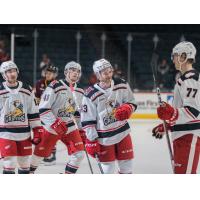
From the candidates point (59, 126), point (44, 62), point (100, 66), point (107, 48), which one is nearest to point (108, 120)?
point (100, 66)

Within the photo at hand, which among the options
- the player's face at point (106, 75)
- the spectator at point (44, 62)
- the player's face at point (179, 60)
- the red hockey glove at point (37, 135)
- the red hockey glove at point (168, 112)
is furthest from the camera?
the spectator at point (44, 62)

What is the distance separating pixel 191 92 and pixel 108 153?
69cm

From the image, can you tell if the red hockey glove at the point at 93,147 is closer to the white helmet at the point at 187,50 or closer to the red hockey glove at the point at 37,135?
the red hockey glove at the point at 37,135

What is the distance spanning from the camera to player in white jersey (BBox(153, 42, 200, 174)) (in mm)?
2553

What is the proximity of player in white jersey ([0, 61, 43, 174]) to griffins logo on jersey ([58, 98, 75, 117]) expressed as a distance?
7.3 inches

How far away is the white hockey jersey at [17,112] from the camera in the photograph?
3092 millimetres

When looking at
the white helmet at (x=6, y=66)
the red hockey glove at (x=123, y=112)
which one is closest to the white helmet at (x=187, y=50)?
the red hockey glove at (x=123, y=112)

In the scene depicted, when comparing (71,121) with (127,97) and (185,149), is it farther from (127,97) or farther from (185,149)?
(185,149)

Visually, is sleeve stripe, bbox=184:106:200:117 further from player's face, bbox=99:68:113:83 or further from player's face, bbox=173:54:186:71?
player's face, bbox=99:68:113:83

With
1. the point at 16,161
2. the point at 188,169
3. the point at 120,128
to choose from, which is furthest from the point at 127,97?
the point at 16,161

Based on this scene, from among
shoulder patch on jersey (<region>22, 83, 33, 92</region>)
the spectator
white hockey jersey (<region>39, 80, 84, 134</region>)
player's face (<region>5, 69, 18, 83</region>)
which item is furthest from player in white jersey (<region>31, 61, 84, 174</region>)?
the spectator

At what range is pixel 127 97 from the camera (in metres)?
2.98

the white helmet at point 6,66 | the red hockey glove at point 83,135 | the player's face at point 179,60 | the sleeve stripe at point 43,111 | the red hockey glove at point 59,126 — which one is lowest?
the red hockey glove at point 83,135

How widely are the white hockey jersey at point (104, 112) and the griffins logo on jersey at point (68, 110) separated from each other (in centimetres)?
32
